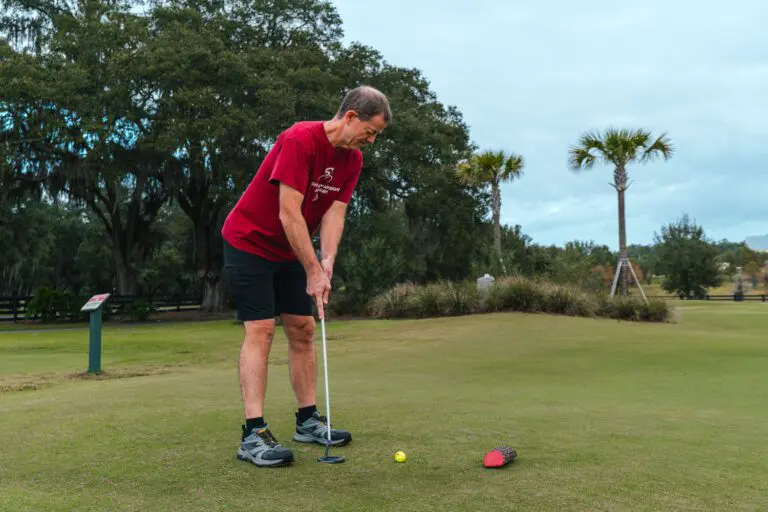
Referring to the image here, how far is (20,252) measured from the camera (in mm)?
33281

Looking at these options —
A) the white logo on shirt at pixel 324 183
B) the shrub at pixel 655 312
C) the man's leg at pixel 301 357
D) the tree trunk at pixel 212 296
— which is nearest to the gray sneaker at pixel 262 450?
the man's leg at pixel 301 357

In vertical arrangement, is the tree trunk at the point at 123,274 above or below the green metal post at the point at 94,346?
above

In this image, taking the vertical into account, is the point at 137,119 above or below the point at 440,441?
above

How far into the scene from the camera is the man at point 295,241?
11.8 ft

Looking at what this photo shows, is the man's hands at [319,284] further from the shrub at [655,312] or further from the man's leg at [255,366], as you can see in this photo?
the shrub at [655,312]

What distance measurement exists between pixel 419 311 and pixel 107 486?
54.4 feet

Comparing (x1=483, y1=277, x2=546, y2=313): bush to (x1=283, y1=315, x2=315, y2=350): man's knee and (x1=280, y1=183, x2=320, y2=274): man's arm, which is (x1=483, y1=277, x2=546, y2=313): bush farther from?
(x1=280, y1=183, x2=320, y2=274): man's arm

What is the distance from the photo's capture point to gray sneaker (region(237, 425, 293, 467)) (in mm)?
3182

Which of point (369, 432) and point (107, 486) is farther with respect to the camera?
point (369, 432)

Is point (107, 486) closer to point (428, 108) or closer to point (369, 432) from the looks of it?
point (369, 432)

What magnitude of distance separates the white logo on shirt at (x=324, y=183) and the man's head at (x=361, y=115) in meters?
0.19

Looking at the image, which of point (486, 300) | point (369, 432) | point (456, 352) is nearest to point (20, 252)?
point (486, 300)

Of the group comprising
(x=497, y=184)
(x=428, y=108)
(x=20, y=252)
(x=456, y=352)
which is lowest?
(x=456, y=352)

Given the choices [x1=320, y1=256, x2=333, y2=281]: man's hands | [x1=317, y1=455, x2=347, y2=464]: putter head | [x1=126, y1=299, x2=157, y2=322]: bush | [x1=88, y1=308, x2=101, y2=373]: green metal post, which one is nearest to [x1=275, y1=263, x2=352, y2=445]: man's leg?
[x1=320, y1=256, x2=333, y2=281]: man's hands
